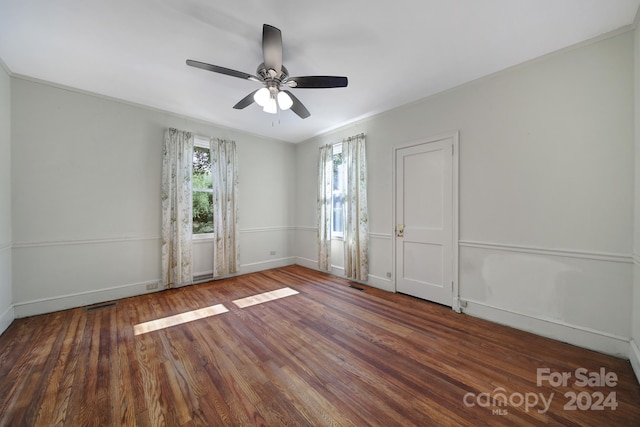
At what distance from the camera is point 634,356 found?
185cm

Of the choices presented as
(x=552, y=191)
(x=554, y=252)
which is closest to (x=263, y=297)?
(x=554, y=252)

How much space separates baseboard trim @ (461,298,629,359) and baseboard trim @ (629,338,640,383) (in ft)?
0.19

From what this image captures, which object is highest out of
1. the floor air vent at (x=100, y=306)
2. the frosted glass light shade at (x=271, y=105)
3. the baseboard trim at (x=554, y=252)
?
the frosted glass light shade at (x=271, y=105)

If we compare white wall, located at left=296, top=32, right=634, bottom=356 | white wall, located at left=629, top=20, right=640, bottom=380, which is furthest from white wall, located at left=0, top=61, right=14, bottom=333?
white wall, located at left=629, top=20, right=640, bottom=380

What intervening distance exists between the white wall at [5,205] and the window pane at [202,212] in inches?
78.6

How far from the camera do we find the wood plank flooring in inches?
58.0

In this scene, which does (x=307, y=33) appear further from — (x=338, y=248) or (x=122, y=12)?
(x=338, y=248)

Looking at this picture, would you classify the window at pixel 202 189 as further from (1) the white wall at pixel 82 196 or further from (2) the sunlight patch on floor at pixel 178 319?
(2) the sunlight patch on floor at pixel 178 319

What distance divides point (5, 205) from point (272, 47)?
3414 millimetres

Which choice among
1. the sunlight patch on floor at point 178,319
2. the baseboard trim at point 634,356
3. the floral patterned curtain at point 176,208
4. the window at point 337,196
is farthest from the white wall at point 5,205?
the baseboard trim at point 634,356

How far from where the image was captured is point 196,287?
3.90 m

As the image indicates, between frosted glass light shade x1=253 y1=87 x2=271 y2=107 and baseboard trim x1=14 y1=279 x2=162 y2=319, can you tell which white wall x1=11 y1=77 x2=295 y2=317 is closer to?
baseboard trim x1=14 y1=279 x2=162 y2=319

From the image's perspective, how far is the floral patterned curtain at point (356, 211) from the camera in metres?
3.97

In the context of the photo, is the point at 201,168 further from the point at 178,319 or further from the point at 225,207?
the point at 178,319
